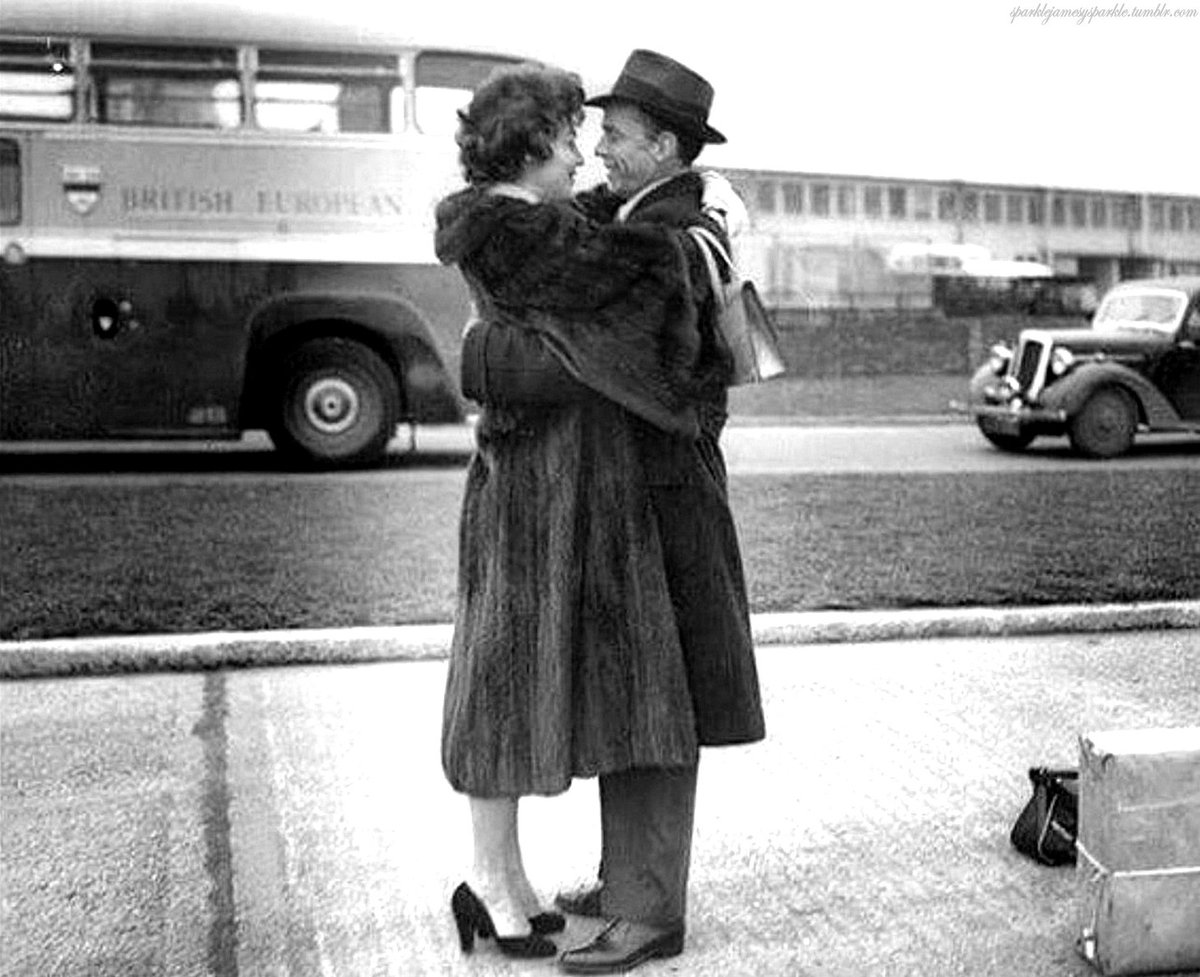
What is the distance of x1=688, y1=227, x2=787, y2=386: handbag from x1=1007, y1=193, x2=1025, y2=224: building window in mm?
2340

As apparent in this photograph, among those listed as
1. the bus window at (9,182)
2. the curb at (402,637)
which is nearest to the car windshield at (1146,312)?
the curb at (402,637)

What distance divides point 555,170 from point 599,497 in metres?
0.51

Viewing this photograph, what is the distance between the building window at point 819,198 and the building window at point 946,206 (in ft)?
1.08

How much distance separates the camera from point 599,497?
9.39 ft

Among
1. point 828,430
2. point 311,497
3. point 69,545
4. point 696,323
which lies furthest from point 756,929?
point 828,430

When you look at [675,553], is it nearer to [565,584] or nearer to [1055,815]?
[565,584]

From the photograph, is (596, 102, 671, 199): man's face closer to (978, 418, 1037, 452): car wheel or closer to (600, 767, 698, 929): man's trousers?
(600, 767, 698, 929): man's trousers

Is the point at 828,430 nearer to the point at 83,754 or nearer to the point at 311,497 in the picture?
the point at 311,497

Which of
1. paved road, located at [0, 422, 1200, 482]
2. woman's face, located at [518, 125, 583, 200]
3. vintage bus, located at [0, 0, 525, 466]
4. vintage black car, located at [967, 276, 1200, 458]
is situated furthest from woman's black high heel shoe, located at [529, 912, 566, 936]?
vintage black car, located at [967, 276, 1200, 458]

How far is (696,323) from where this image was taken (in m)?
2.81

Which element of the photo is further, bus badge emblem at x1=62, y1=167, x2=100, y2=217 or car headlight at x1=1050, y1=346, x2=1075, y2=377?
car headlight at x1=1050, y1=346, x2=1075, y2=377

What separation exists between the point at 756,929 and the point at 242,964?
0.86m

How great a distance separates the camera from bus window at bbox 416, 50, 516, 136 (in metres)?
8.20

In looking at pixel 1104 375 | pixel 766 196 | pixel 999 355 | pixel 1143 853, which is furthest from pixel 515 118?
pixel 999 355
